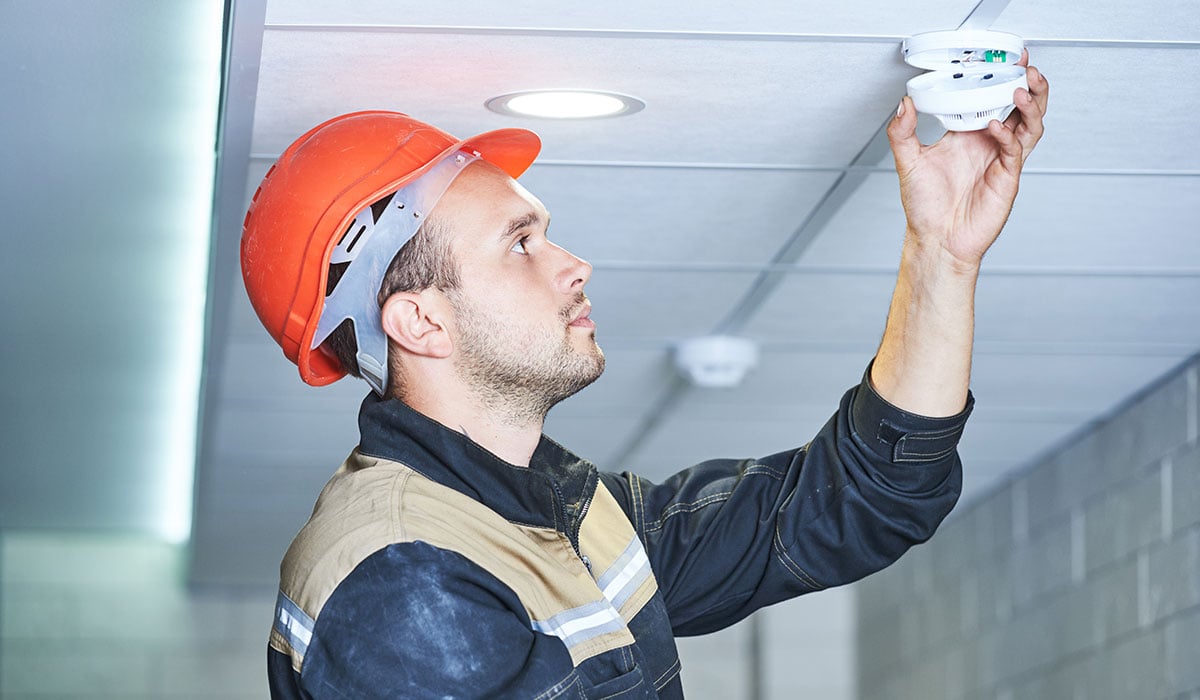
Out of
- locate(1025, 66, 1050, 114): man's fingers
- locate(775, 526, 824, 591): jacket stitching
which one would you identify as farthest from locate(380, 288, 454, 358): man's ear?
locate(1025, 66, 1050, 114): man's fingers

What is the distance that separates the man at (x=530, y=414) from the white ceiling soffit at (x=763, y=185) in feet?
0.41

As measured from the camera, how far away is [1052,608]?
15.6 feet

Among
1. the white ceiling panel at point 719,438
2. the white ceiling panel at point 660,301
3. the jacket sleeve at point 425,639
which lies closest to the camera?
the jacket sleeve at point 425,639

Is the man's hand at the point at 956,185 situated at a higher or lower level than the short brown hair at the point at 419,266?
higher

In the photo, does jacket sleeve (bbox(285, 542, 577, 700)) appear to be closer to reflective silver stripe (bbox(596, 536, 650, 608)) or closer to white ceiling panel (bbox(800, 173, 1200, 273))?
reflective silver stripe (bbox(596, 536, 650, 608))

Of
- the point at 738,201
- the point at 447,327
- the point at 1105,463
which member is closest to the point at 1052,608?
the point at 1105,463

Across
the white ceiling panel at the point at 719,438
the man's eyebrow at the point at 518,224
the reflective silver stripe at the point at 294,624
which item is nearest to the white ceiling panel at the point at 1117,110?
the man's eyebrow at the point at 518,224

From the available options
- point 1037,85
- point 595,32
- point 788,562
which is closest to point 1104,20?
point 1037,85

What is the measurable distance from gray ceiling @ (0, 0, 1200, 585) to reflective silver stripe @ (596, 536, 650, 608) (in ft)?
2.04

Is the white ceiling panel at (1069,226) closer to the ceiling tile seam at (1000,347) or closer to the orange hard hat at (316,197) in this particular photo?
the ceiling tile seam at (1000,347)

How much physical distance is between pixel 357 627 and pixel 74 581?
569 centimetres

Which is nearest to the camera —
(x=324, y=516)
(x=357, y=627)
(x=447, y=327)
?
(x=357, y=627)

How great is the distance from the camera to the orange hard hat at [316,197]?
1894 millimetres

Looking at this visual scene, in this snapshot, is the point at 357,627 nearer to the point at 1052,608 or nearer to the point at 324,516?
the point at 324,516
